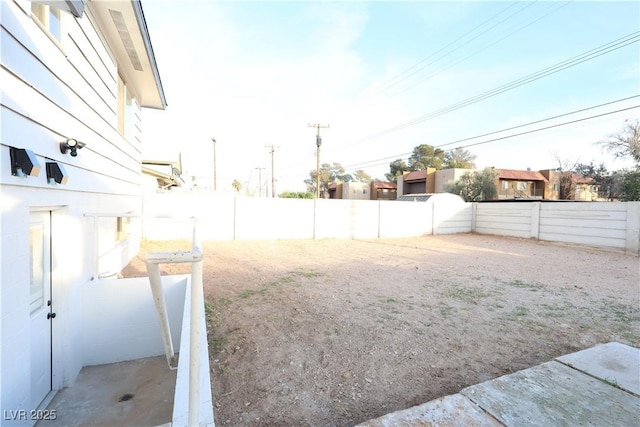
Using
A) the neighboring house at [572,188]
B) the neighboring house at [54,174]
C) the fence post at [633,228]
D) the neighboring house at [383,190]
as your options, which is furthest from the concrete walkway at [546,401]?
the neighboring house at [383,190]

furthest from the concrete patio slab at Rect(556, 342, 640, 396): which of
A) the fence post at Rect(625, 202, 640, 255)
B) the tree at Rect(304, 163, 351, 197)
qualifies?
the tree at Rect(304, 163, 351, 197)

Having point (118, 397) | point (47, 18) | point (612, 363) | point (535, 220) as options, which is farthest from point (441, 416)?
point (535, 220)

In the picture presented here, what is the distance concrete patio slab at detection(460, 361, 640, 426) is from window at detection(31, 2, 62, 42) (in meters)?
4.45

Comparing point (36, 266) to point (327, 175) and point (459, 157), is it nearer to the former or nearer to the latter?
point (459, 157)

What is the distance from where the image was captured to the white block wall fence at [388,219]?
948cm

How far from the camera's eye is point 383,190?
3622 centimetres

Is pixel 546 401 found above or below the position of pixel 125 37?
below

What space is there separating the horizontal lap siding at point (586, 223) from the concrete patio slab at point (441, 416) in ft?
38.0

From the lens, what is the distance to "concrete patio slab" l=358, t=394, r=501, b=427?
168cm

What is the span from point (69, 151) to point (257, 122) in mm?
21009

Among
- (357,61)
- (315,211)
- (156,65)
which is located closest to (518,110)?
(357,61)

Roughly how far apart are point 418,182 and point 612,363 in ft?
100

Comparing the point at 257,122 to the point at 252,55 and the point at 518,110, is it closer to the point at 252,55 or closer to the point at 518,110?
the point at 252,55

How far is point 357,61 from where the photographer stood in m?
12.2
